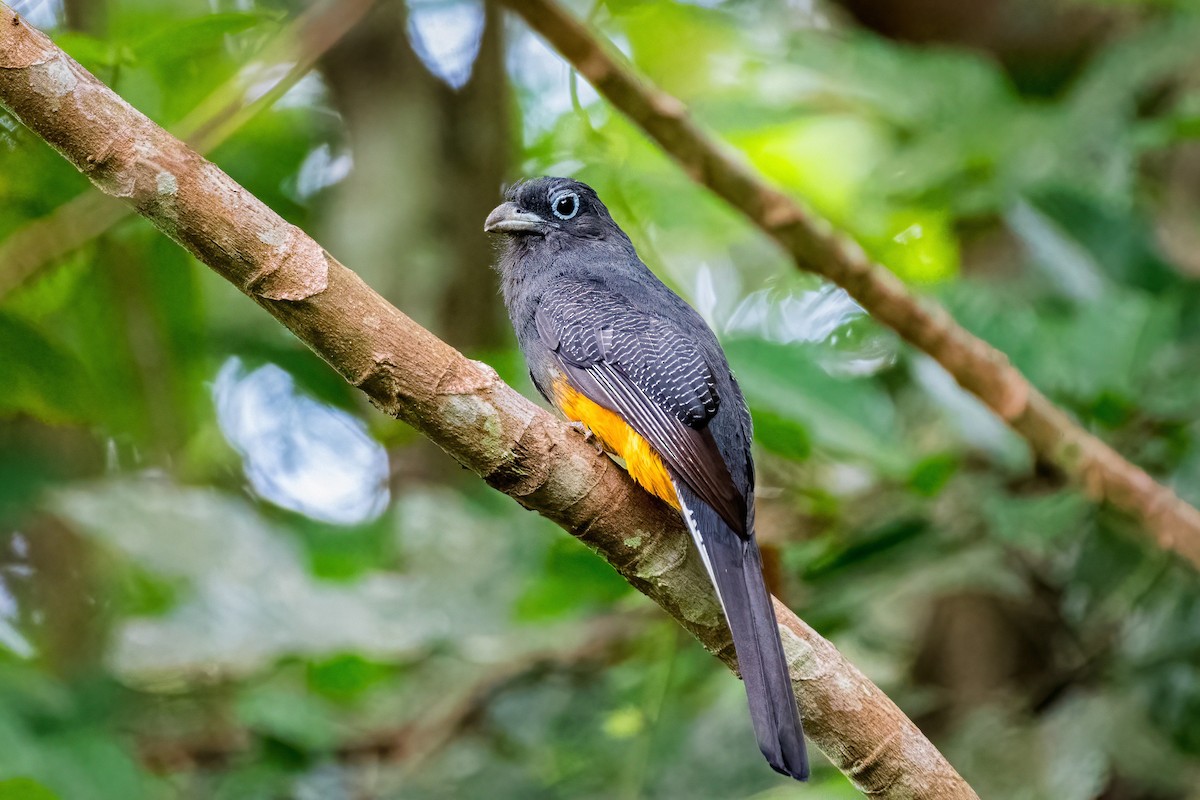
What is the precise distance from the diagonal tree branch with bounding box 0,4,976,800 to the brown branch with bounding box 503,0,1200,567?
1.33 meters

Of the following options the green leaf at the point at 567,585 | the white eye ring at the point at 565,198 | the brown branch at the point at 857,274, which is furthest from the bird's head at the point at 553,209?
the green leaf at the point at 567,585

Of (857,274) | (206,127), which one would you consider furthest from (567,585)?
(206,127)

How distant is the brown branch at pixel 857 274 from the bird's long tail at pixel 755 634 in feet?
4.14

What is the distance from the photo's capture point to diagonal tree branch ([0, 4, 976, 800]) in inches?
91.0

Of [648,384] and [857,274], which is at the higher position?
[648,384]

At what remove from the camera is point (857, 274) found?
382cm

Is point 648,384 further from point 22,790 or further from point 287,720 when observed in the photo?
point 22,790

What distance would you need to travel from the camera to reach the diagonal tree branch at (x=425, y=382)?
231 centimetres

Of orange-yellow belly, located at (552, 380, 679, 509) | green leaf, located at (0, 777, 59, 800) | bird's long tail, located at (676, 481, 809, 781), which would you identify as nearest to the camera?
bird's long tail, located at (676, 481, 809, 781)

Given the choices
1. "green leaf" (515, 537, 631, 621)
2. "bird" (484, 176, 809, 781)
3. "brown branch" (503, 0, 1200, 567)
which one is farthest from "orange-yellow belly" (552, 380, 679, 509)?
"brown branch" (503, 0, 1200, 567)

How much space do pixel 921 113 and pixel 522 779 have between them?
2786 mm

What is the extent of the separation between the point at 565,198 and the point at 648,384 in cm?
105

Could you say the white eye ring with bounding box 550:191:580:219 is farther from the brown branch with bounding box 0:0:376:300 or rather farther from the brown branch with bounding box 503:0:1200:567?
the brown branch with bounding box 0:0:376:300

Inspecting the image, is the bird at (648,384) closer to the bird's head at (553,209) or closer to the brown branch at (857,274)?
the bird's head at (553,209)
